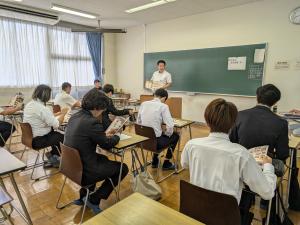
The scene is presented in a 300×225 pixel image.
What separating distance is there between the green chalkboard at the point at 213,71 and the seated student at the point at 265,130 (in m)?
3.06

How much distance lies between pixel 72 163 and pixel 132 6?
13.4 ft

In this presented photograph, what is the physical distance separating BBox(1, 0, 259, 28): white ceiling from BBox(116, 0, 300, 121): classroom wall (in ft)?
0.79

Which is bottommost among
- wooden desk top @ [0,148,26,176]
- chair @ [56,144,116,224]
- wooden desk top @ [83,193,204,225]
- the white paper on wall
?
chair @ [56,144,116,224]

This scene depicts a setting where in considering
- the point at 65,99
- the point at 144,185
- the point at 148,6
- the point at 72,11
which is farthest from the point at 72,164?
the point at 72,11

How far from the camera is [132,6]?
483cm

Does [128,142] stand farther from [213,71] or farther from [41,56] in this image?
[41,56]

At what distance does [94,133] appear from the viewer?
6.16ft

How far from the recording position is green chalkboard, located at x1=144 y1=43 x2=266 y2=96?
4.69 meters

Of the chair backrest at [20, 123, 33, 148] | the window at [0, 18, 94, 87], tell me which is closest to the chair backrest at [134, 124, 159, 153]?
the chair backrest at [20, 123, 33, 148]

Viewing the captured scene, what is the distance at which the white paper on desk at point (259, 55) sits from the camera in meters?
4.49

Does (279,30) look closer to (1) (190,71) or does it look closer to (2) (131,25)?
(1) (190,71)

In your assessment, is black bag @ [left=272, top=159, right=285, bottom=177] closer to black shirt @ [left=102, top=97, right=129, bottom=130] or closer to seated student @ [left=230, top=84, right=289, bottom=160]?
seated student @ [left=230, top=84, right=289, bottom=160]

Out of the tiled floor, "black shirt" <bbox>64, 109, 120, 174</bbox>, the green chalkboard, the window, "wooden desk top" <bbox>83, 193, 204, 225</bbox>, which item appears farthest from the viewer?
the window

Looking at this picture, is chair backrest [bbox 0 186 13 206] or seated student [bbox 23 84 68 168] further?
seated student [bbox 23 84 68 168]
